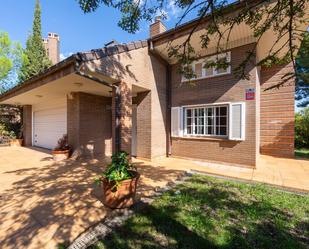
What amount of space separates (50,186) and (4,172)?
98.2 inches

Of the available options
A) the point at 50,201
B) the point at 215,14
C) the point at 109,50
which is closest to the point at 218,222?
the point at 50,201

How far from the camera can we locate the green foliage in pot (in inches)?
128

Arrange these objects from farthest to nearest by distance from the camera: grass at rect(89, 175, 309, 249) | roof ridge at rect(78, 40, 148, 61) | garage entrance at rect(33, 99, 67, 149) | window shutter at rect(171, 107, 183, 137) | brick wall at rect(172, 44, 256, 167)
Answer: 1. garage entrance at rect(33, 99, 67, 149)
2. window shutter at rect(171, 107, 183, 137)
3. brick wall at rect(172, 44, 256, 167)
4. roof ridge at rect(78, 40, 148, 61)
5. grass at rect(89, 175, 309, 249)

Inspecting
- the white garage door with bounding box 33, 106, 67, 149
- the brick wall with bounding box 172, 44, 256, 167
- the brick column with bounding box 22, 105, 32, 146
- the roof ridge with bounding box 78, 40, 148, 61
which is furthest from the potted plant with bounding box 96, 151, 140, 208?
the brick column with bounding box 22, 105, 32, 146

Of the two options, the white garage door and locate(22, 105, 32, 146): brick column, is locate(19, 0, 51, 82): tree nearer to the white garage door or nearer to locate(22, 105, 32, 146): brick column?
locate(22, 105, 32, 146): brick column

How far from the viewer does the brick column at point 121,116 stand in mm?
5137

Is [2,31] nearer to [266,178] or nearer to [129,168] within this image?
[129,168]

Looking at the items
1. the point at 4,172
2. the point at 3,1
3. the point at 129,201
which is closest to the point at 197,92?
the point at 129,201

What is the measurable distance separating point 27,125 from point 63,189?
9.95 m

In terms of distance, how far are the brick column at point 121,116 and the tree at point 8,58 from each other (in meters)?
16.8

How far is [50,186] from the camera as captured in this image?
14.2 ft

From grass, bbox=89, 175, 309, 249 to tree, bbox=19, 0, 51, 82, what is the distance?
16753mm

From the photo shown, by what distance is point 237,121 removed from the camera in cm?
621

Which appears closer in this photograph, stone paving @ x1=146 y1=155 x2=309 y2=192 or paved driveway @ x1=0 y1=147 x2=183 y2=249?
paved driveway @ x1=0 y1=147 x2=183 y2=249
